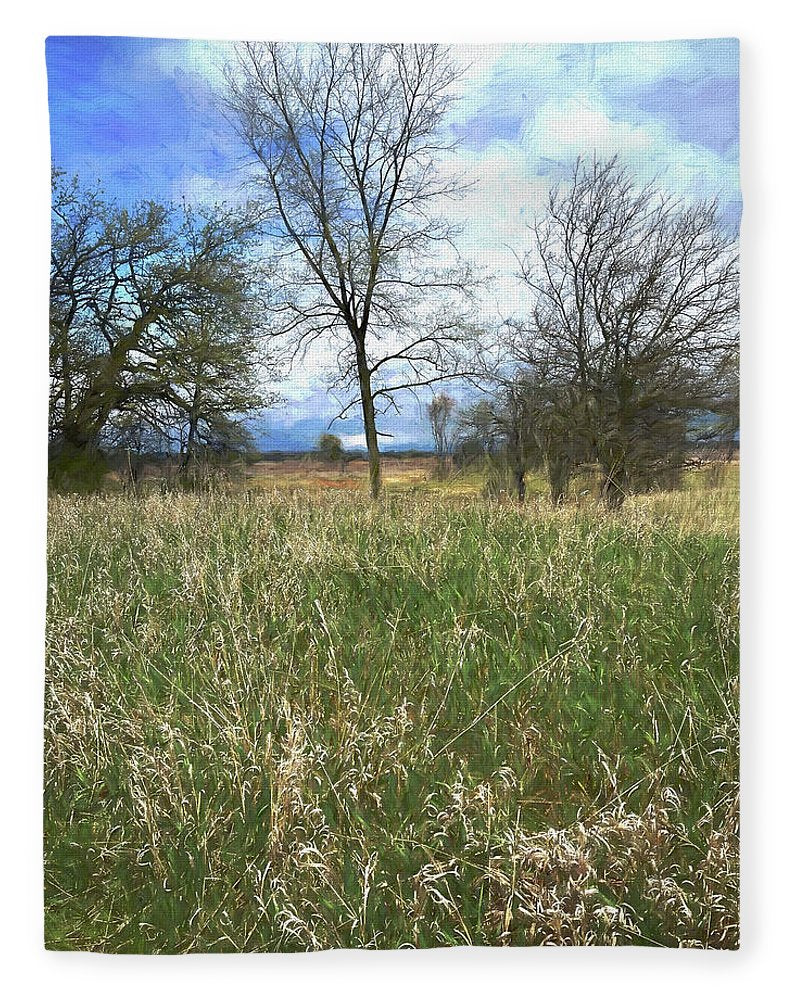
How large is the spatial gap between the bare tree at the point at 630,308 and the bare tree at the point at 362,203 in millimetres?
362

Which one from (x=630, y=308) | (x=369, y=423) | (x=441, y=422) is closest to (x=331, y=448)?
(x=369, y=423)

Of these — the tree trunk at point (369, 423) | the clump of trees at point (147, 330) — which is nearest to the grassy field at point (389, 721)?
the tree trunk at point (369, 423)

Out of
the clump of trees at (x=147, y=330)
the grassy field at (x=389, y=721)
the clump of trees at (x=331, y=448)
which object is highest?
the clump of trees at (x=147, y=330)

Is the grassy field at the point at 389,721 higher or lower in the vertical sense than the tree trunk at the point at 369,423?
lower

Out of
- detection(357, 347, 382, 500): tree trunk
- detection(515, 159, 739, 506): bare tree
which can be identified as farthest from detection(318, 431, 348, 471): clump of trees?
detection(515, 159, 739, 506): bare tree

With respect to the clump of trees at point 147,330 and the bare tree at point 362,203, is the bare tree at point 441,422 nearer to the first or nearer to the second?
the bare tree at point 362,203

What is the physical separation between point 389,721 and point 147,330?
1.71 meters

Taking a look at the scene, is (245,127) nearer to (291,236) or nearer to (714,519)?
(291,236)

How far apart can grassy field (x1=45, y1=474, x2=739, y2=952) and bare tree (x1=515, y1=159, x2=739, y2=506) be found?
326 mm

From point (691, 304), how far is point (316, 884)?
2.49 meters

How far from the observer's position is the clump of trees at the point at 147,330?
287cm

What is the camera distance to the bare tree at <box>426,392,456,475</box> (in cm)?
290
